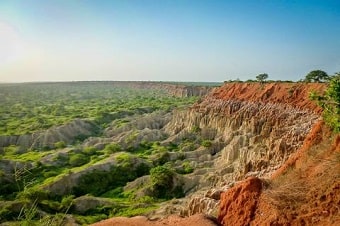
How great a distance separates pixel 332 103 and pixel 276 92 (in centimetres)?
3555

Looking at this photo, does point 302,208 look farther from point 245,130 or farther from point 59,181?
point 245,130

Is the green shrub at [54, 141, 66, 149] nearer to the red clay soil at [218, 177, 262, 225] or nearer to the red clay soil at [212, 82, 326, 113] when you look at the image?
the red clay soil at [212, 82, 326, 113]

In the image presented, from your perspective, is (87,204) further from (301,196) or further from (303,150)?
(301,196)

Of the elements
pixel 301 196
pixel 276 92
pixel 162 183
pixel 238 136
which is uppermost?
pixel 276 92

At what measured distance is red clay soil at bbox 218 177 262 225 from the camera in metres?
15.6

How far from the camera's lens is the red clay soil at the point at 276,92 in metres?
44.5

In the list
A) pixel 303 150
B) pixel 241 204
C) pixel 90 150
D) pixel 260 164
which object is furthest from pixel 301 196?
pixel 90 150

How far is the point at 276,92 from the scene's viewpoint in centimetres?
5309

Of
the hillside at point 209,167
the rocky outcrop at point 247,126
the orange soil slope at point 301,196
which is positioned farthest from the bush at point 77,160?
the orange soil slope at point 301,196

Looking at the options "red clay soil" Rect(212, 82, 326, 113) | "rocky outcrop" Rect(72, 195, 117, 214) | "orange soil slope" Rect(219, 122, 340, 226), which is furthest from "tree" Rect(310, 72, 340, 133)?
"rocky outcrop" Rect(72, 195, 117, 214)

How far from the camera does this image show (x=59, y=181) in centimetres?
4025

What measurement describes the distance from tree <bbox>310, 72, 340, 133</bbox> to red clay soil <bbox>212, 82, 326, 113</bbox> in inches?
767

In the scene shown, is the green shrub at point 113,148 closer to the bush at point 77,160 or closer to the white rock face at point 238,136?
the bush at point 77,160

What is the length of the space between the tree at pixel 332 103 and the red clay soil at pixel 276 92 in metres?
19.5
